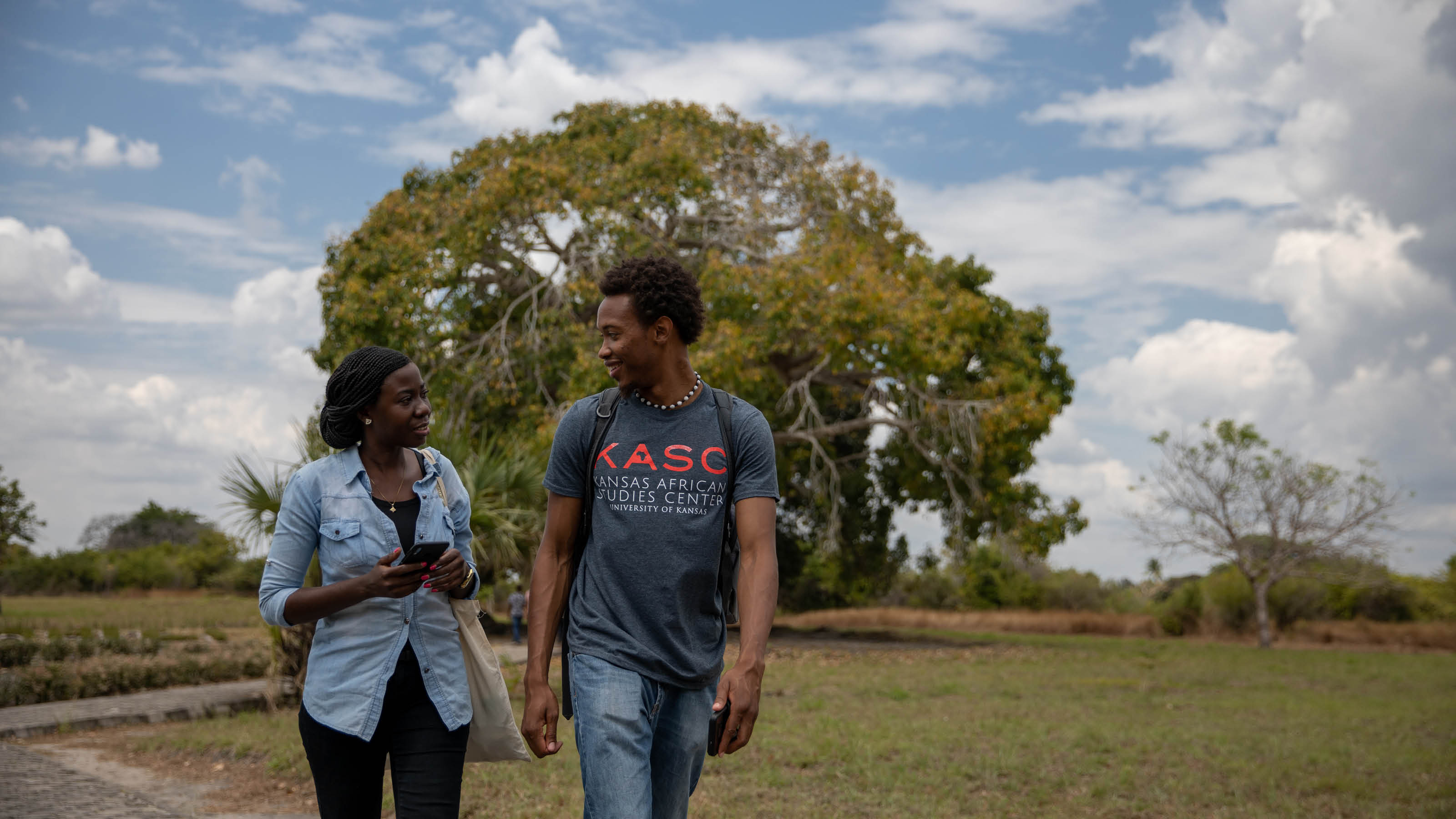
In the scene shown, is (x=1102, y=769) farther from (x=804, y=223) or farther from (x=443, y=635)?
(x=804, y=223)

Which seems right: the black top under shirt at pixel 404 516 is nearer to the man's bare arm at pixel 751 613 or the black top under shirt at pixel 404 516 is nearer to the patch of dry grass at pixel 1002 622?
the man's bare arm at pixel 751 613

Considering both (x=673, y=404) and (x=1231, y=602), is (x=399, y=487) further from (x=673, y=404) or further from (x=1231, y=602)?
(x=1231, y=602)

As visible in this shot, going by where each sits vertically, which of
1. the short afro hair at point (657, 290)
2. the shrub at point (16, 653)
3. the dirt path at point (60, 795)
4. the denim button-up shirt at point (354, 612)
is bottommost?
the dirt path at point (60, 795)

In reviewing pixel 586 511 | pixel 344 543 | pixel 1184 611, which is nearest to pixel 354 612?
pixel 344 543

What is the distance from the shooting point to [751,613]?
111 inches

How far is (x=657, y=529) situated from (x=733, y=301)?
15.8m

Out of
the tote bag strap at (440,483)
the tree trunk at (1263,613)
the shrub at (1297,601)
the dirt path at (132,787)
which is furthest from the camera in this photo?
the shrub at (1297,601)

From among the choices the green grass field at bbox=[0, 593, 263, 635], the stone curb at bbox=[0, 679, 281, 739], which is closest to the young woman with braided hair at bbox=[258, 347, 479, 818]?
the stone curb at bbox=[0, 679, 281, 739]

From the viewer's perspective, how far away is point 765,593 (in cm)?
284

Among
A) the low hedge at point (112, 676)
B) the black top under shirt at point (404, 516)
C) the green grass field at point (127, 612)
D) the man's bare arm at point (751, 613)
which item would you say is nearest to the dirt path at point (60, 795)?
the low hedge at point (112, 676)

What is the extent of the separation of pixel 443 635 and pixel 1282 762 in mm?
7514

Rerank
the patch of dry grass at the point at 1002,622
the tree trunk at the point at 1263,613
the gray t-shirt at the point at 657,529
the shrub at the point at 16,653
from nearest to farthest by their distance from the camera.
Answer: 1. the gray t-shirt at the point at 657,529
2. the shrub at the point at 16,653
3. the tree trunk at the point at 1263,613
4. the patch of dry grass at the point at 1002,622

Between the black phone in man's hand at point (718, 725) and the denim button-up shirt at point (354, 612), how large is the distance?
0.71 m

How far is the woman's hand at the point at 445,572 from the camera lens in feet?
9.55
